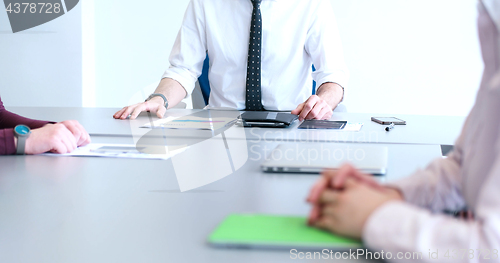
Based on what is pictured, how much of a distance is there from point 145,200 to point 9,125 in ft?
2.49

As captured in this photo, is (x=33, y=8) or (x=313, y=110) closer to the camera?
(x=313, y=110)

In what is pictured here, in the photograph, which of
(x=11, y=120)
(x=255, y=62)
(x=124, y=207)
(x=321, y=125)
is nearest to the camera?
(x=124, y=207)

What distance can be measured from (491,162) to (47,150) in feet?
2.78

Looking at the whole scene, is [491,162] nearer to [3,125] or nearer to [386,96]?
[3,125]

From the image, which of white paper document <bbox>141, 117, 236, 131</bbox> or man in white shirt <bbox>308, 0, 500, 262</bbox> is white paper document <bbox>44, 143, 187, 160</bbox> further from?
man in white shirt <bbox>308, 0, 500, 262</bbox>

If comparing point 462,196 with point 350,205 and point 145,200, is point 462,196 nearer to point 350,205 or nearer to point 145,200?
point 350,205

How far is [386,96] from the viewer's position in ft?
→ 11.7

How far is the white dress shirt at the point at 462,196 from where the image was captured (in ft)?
1.18

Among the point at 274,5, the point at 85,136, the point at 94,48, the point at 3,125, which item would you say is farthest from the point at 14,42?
the point at 85,136

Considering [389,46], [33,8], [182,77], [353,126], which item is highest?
[33,8]

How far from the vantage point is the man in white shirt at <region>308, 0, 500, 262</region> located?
36 centimetres

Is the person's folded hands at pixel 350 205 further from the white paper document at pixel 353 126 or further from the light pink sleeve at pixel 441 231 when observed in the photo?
the white paper document at pixel 353 126

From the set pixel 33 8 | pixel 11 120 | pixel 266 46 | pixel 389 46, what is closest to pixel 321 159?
pixel 11 120

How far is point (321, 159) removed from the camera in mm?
799
